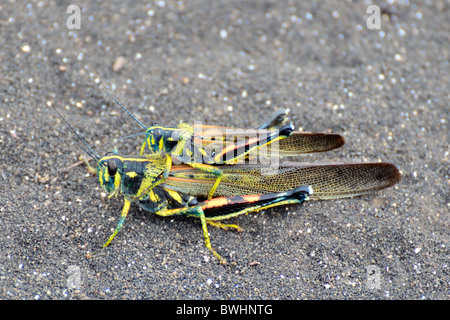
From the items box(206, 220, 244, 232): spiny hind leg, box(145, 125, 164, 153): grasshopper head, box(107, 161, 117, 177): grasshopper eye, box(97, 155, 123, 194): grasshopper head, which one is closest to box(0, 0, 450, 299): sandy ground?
box(206, 220, 244, 232): spiny hind leg

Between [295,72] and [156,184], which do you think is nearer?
[156,184]

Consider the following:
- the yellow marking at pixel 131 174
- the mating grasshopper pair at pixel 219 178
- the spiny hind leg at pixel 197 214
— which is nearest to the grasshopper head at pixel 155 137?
the mating grasshopper pair at pixel 219 178

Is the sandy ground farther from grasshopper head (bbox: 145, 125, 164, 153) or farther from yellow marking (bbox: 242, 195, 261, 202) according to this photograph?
grasshopper head (bbox: 145, 125, 164, 153)

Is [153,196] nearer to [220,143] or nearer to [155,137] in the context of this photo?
[155,137]

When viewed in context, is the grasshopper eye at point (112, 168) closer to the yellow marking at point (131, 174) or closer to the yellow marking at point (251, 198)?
the yellow marking at point (131, 174)

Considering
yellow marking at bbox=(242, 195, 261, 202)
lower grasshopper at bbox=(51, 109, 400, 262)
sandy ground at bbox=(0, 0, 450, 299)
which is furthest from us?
yellow marking at bbox=(242, 195, 261, 202)
